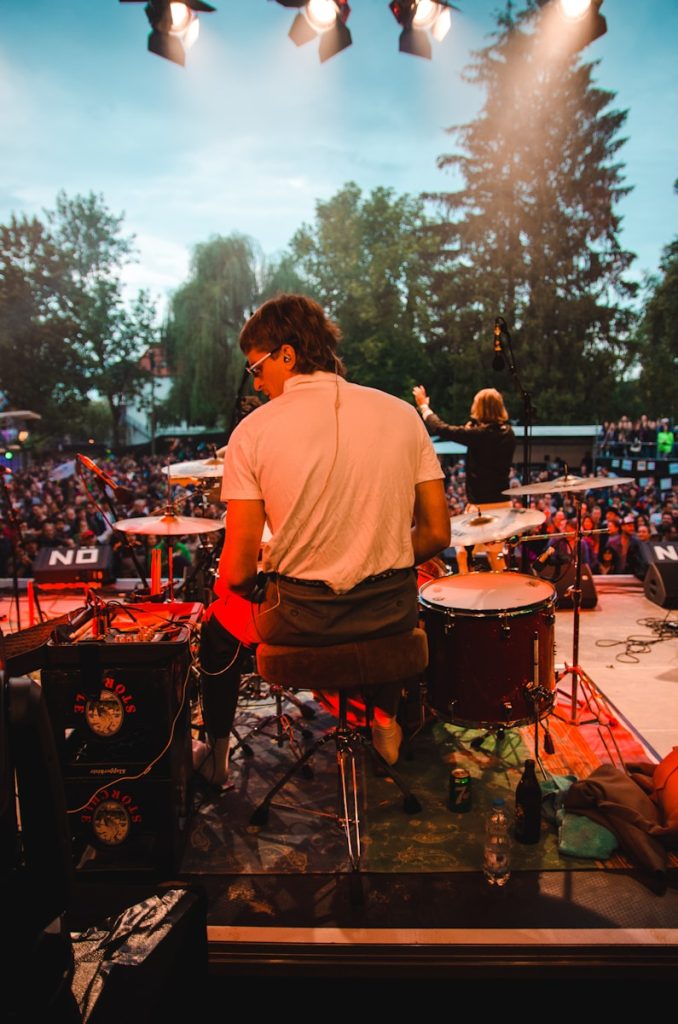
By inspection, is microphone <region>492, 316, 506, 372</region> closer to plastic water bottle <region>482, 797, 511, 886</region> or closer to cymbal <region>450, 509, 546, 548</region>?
cymbal <region>450, 509, 546, 548</region>

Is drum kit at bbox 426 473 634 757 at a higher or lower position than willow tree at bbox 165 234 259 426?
lower

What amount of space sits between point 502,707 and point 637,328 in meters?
25.6

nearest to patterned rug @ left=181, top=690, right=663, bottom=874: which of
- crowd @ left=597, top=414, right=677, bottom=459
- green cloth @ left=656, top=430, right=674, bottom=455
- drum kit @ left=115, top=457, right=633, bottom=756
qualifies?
drum kit @ left=115, top=457, right=633, bottom=756

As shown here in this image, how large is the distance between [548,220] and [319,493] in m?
24.7

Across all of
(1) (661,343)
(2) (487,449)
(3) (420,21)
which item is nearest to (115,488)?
(2) (487,449)

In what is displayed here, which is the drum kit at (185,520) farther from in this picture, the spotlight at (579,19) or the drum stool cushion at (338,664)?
the spotlight at (579,19)

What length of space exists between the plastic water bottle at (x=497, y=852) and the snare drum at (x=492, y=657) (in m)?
0.53

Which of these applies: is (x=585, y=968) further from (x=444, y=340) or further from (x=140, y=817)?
(x=444, y=340)

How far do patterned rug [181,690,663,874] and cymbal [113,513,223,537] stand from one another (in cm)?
120

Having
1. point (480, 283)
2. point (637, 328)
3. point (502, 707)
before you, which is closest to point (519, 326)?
point (480, 283)

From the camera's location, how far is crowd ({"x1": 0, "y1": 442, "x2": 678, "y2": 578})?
7.21 meters

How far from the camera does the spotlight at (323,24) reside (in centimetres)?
541

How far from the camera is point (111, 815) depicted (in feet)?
8.36

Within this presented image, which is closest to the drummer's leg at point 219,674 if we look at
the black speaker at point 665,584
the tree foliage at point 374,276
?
the black speaker at point 665,584
